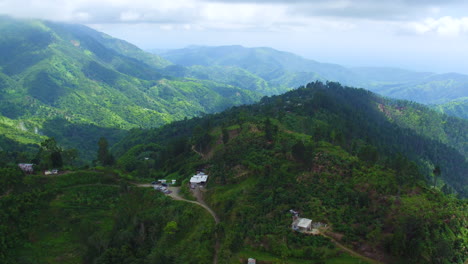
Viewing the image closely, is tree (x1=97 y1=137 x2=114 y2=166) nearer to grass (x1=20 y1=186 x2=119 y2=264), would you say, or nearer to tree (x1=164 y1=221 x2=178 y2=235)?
grass (x1=20 y1=186 x2=119 y2=264)

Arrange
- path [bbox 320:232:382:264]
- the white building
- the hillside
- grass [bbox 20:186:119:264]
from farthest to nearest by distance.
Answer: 1. the white building
2. grass [bbox 20:186:119:264]
3. the hillside
4. path [bbox 320:232:382:264]

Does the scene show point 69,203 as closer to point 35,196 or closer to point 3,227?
point 35,196

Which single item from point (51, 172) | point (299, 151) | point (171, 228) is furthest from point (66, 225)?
point (299, 151)

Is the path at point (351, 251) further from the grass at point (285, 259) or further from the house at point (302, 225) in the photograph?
the house at point (302, 225)

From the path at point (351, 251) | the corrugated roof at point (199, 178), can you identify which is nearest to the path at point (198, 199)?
the corrugated roof at point (199, 178)

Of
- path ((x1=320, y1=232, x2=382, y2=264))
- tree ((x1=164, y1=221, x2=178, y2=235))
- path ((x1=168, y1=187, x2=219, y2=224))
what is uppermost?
path ((x1=320, y1=232, x2=382, y2=264))

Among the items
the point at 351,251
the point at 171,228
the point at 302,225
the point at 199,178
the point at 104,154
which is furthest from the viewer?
the point at 104,154

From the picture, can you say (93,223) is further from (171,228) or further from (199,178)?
(199,178)

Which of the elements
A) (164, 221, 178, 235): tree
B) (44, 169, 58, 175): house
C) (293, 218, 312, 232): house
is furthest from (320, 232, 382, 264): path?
(44, 169, 58, 175): house
